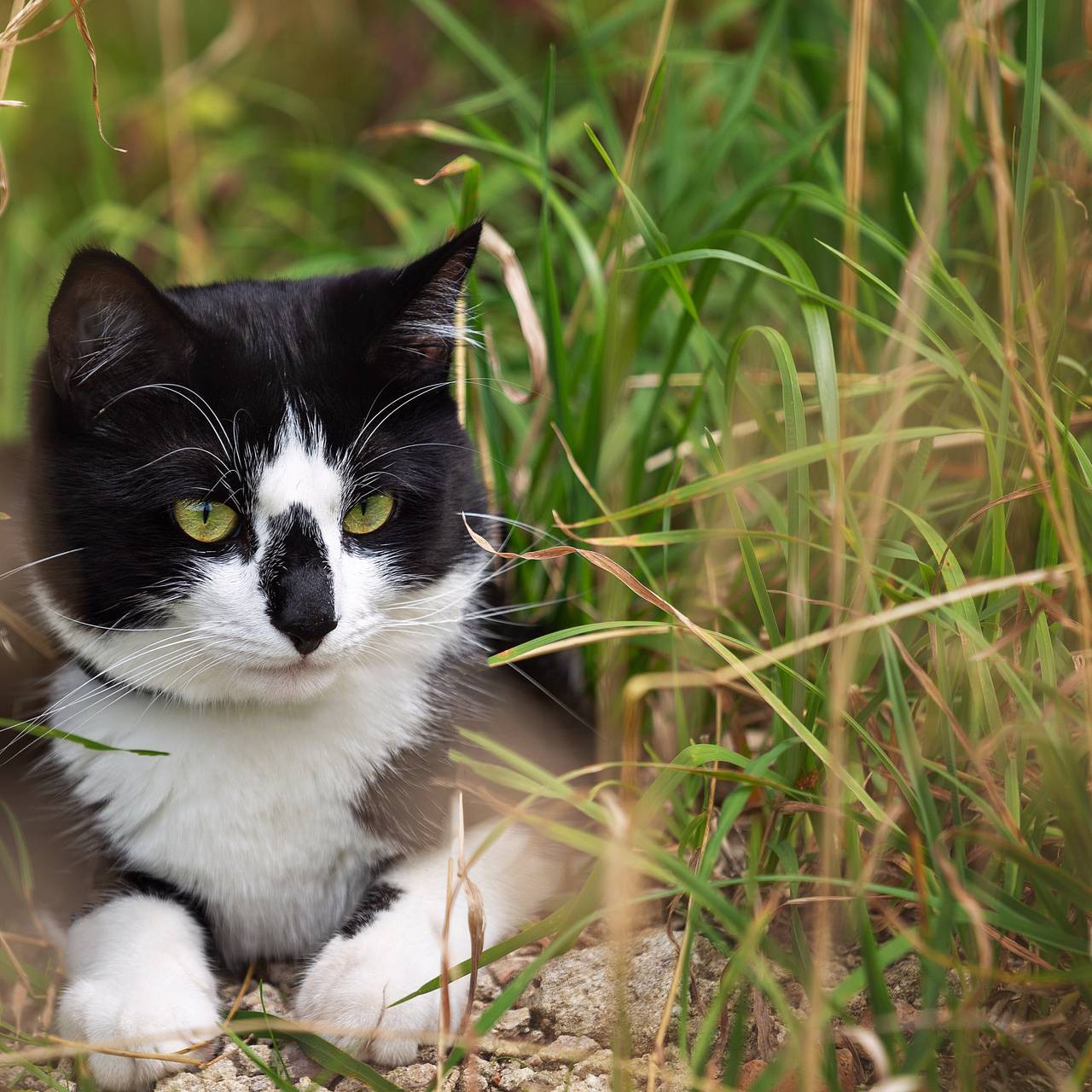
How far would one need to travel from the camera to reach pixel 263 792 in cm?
132

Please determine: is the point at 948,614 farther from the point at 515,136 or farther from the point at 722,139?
the point at 515,136

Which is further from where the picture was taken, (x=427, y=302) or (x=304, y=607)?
(x=427, y=302)

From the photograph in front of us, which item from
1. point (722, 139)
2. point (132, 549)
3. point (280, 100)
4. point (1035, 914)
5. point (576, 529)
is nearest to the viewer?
point (1035, 914)

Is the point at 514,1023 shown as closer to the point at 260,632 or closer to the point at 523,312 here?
the point at 260,632

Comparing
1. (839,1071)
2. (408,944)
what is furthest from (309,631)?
(839,1071)

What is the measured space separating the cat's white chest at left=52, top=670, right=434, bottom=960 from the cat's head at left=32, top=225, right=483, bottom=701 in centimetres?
6

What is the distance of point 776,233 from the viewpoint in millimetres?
1763

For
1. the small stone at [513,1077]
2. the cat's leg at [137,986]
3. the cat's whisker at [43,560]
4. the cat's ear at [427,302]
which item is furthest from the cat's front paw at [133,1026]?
the cat's ear at [427,302]

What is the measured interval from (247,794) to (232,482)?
14.7 inches

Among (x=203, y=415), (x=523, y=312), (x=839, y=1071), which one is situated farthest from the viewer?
(x=523, y=312)

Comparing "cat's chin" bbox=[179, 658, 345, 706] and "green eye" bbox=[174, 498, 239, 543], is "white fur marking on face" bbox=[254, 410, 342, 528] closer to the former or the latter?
"green eye" bbox=[174, 498, 239, 543]

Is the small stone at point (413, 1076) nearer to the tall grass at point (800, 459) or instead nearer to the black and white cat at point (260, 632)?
the black and white cat at point (260, 632)

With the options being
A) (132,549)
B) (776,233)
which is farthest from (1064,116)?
(132,549)

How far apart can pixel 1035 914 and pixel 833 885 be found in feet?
0.73
